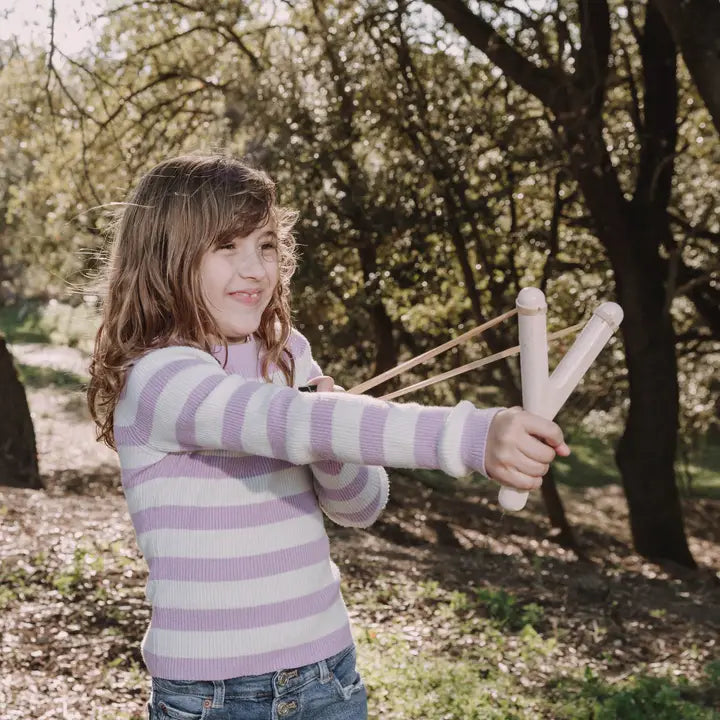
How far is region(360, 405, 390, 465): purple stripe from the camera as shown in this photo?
1.59 metres

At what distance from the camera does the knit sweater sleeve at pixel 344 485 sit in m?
2.05

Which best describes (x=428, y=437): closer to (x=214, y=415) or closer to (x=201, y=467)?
(x=214, y=415)

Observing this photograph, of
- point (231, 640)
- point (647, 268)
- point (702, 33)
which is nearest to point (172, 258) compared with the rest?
point (231, 640)

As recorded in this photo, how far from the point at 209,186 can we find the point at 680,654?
398 cm

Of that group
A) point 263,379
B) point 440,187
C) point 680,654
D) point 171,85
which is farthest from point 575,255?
point 263,379

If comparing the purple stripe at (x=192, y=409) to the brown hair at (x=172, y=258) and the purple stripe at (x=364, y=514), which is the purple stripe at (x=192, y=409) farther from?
the purple stripe at (x=364, y=514)

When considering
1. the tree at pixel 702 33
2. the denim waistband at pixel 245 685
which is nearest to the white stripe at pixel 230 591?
the denim waistband at pixel 245 685

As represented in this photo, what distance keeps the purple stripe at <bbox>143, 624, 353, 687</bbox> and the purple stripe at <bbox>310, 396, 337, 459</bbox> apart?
0.47 m

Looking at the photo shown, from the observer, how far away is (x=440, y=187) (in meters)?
9.89

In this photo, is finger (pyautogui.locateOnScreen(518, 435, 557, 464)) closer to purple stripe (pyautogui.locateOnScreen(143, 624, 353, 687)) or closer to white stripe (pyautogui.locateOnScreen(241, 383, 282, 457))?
white stripe (pyautogui.locateOnScreen(241, 383, 282, 457))

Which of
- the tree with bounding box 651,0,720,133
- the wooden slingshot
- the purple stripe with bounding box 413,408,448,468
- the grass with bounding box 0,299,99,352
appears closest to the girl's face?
the purple stripe with bounding box 413,408,448,468

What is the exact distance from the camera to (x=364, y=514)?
2.21 m

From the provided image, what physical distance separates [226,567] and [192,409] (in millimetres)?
321

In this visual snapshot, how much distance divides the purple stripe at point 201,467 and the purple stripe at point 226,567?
0.15 meters
